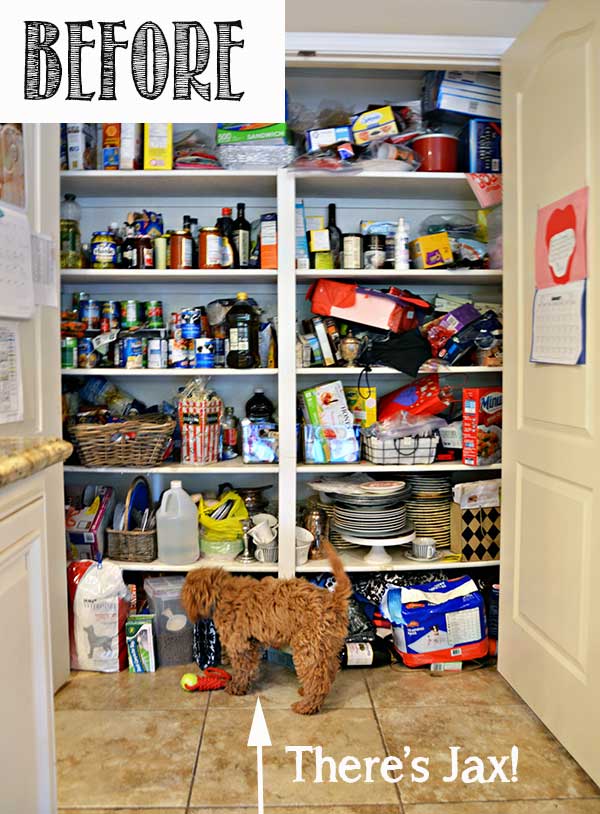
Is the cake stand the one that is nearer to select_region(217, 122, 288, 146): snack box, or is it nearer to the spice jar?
the spice jar

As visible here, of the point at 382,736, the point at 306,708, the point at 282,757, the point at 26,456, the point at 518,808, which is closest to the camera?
the point at 26,456

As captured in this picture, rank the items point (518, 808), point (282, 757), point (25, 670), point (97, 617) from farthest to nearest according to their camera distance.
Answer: point (97, 617) < point (282, 757) < point (518, 808) < point (25, 670)

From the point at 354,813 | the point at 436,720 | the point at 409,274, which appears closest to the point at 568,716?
the point at 436,720

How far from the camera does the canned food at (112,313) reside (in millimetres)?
2707

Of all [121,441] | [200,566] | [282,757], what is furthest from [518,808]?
[121,441]

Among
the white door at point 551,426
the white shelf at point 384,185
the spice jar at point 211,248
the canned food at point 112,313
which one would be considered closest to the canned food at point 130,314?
the canned food at point 112,313

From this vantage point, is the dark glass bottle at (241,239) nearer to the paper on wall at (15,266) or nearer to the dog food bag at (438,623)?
the paper on wall at (15,266)

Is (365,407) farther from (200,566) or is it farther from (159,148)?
(159,148)

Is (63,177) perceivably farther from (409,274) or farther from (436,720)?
(436,720)

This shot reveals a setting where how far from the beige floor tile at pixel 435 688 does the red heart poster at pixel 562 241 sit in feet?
4.51

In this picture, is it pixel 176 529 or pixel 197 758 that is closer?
pixel 197 758

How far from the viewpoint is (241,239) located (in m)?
2.65

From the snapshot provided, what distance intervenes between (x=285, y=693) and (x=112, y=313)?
156 centimetres

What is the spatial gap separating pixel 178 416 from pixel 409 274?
1079 millimetres
